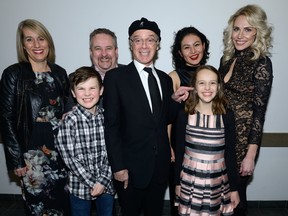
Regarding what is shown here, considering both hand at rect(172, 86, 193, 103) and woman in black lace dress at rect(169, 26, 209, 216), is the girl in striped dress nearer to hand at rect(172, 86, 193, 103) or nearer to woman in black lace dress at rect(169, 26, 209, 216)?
hand at rect(172, 86, 193, 103)

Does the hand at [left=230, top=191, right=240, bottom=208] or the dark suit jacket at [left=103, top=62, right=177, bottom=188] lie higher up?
the dark suit jacket at [left=103, top=62, right=177, bottom=188]

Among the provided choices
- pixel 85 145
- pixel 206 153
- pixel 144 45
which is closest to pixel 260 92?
pixel 206 153

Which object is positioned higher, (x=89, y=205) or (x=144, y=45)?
(x=144, y=45)

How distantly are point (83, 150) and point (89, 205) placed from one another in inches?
19.4

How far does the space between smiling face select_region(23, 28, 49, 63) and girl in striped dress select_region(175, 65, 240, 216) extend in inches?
51.7

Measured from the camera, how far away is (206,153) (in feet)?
6.53

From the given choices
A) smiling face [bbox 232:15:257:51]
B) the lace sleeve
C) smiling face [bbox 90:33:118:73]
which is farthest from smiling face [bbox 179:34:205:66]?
smiling face [bbox 90:33:118:73]

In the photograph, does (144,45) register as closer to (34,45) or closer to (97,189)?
(34,45)

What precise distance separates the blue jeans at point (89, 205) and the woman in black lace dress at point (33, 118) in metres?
0.34

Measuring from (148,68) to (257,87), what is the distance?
2.86 feet

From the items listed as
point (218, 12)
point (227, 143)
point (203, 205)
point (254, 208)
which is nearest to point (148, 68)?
point (227, 143)

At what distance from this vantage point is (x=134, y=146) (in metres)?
1.99

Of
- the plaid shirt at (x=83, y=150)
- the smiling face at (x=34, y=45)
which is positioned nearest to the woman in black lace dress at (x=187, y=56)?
the plaid shirt at (x=83, y=150)

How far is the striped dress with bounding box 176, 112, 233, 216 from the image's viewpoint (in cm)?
198
